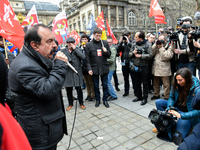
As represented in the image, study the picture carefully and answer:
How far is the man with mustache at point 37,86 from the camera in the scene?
1440 millimetres

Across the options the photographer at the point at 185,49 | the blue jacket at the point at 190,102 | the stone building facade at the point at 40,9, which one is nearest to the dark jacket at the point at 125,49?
the photographer at the point at 185,49

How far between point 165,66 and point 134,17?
37.3 m

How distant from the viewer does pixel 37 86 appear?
1.44 metres

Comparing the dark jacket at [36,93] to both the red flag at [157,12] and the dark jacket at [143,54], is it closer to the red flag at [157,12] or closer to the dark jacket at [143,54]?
the dark jacket at [143,54]

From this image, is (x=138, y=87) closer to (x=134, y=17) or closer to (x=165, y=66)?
(x=165, y=66)

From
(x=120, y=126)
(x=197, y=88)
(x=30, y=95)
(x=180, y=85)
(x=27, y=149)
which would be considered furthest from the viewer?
(x=120, y=126)

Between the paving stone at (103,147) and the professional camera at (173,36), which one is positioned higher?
the professional camera at (173,36)

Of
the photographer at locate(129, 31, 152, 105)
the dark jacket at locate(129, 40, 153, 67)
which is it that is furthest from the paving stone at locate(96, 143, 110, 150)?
the dark jacket at locate(129, 40, 153, 67)

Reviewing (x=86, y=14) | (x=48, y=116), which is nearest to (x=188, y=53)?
Result: (x=48, y=116)

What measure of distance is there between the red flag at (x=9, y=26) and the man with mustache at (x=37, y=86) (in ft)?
7.46

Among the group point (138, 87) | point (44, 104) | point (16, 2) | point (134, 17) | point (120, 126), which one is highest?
point (16, 2)

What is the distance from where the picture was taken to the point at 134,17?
126 ft

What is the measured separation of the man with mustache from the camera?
1.44 m

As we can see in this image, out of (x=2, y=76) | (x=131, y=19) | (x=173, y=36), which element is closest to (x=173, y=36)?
(x=173, y=36)
